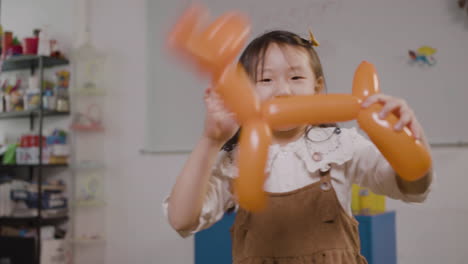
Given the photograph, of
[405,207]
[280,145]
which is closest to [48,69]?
[405,207]

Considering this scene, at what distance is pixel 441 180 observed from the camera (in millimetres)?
1647

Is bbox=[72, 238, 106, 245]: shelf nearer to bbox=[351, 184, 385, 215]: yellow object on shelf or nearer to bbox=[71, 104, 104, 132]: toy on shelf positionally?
bbox=[71, 104, 104, 132]: toy on shelf

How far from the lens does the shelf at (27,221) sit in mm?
2412

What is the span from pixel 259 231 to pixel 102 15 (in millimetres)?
2226

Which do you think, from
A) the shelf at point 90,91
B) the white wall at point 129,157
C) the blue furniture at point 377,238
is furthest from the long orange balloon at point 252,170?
the shelf at point 90,91

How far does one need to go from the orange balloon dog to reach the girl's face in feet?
0.36

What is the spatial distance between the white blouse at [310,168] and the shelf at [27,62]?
2.11m

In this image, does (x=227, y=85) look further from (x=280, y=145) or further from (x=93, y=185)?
(x=93, y=185)

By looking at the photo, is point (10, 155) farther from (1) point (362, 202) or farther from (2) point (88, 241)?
(1) point (362, 202)

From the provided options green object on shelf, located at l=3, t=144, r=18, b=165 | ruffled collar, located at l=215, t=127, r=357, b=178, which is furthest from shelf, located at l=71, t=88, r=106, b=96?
ruffled collar, located at l=215, t=127, r=357, b=178

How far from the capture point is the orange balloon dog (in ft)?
1.48

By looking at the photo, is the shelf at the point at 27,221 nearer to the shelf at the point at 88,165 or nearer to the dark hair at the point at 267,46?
the shelf at the point at 88,165

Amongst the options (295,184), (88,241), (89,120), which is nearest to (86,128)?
(89,120)

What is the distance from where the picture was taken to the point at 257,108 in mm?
496
